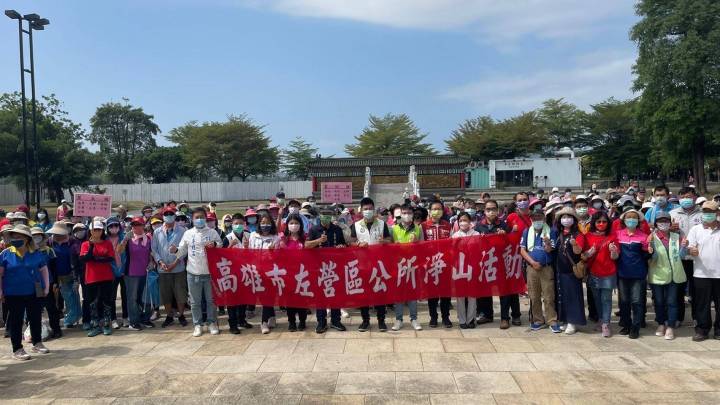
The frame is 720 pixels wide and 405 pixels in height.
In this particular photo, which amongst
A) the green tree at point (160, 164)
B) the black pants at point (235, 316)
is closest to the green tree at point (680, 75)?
the black pants at point (235, 316)

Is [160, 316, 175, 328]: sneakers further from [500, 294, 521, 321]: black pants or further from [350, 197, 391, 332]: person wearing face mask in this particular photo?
[500, 294, 521, 321]: black pants

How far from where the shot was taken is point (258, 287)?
7.10 meters

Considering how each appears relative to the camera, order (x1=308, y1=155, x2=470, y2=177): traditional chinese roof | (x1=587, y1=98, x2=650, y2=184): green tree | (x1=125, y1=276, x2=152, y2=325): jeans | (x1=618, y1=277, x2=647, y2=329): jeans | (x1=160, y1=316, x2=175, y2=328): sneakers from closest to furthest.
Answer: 1. (x1=618, y1=277, x2=647, y2=329): jeans
2. (x1=125, y1=276, x2=152, y2=325): jeans
3. (x1=160, y1=316, x2=175, y2=328): sneakers
4. (x1=308, y1=155, x2=470, y2=177): traditional chinese roof
5. (x1=587, y1=98, x2=650, y2=184): green tree

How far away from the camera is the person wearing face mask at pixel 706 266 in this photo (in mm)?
6047

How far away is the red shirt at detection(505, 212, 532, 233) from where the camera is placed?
7.51m

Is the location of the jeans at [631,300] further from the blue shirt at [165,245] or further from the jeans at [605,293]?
the blue shirt at [165,245]

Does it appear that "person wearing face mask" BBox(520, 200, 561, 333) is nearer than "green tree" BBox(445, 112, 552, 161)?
Yes

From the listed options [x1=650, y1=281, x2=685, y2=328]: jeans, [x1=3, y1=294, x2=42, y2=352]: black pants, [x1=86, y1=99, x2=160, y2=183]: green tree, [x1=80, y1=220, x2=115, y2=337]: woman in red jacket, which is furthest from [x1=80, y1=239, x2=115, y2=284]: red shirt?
[x1=86, y1=99, x2=160, y2=183]: green tree

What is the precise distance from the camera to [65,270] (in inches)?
284

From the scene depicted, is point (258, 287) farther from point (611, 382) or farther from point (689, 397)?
point (689, 397)

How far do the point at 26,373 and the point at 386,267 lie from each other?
453cm

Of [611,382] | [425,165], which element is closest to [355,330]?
[611,382]

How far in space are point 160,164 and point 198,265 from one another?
49.6 metres

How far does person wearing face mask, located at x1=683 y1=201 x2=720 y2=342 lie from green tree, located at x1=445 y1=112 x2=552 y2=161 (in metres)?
44.4
